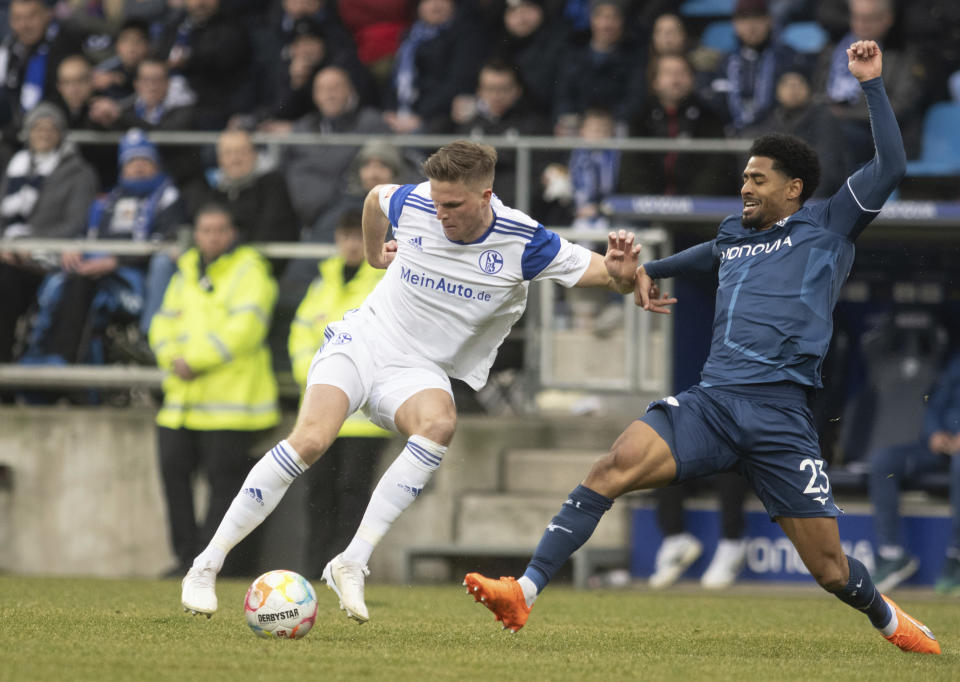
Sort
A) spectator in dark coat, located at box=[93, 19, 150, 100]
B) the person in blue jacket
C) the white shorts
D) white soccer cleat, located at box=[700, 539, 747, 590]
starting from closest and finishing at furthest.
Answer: the white shorts < the person in blue jacket < white soccer cleat, located at box=[700, 539, 747, 590] < spectator in dark coat, located at box=[93, 19, 150, 100]

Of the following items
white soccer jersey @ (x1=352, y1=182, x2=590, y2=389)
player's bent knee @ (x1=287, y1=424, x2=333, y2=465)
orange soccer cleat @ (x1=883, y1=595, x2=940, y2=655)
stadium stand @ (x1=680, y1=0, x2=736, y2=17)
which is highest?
stadium stand @ (x1=680, y1=0, x2=736, y2=17)

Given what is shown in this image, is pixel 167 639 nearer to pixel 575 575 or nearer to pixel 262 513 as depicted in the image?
pixel 262 513

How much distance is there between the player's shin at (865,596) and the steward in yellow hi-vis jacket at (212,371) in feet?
18.1

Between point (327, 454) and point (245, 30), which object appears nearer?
point (327, 454)

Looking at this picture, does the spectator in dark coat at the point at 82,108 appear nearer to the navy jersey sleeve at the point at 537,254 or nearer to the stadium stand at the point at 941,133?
the stadium stand at the point at 941,133

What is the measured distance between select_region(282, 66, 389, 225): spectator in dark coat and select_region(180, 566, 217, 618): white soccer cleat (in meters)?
6.12

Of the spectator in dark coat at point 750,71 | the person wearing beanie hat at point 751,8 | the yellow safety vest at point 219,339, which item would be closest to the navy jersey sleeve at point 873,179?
the yellow safety vest at point 219,339

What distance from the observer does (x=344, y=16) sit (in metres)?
14.8

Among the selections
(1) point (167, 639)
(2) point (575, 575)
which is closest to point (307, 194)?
(2) point (575, 575)

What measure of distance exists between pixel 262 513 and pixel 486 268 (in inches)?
57.7

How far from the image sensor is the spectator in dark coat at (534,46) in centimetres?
1320

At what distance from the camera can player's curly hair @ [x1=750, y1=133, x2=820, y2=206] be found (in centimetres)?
649

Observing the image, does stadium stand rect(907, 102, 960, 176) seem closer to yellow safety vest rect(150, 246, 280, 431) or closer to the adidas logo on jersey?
yellow safety vest rect(150, 246, 280, 431)

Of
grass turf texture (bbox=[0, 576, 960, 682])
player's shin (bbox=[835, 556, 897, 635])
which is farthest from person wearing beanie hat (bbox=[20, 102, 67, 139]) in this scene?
player's shin (bbox=[835, 556, 897, 635])
